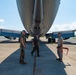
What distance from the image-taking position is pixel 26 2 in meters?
10.1

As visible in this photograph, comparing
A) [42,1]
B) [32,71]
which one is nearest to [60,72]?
[32,71]

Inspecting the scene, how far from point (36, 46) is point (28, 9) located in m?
3.19

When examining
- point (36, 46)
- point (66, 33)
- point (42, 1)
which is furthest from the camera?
point (66, 33)

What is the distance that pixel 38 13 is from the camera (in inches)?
432

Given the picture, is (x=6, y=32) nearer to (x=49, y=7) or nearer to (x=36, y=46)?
(x=36, y=46)

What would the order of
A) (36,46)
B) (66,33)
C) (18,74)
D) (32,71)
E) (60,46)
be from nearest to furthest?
(18,74) < (32,71) < (60,46) < (36,46) < (66,33)

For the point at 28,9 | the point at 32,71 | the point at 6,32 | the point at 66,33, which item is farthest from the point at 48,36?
the point at 32,71

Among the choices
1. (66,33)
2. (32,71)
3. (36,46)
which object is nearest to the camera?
(32,71)

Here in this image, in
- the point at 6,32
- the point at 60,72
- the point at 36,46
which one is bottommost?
the point at 60,72

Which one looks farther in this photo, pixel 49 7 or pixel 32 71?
pixel 49 7

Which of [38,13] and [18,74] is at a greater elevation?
[38,13]

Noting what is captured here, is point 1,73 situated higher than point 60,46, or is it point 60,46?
point 60,46

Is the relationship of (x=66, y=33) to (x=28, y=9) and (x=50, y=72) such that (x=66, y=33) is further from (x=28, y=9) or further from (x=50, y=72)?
(x=50, y=72)

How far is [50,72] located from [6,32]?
22.4 meters
